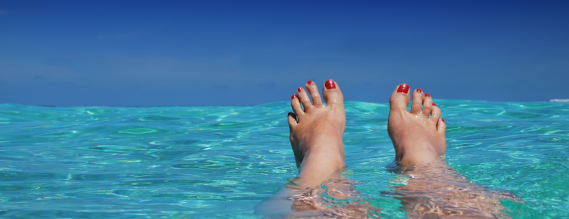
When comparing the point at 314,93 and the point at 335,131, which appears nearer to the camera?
the point at 335,131

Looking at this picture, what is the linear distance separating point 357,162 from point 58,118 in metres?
4.53

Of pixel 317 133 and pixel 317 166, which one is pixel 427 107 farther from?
pixel 317 166

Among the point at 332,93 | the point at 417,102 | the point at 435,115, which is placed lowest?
the point at 435,115

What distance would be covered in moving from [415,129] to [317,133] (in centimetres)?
67

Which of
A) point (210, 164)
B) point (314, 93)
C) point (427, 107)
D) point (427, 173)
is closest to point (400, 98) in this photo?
point (427, 107)

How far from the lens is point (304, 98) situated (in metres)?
3.10

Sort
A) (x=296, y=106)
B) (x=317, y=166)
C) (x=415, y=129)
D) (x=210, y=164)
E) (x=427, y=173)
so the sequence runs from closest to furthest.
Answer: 1. (x=427, y=173)
2. (x=317, y=166)
3. (x=210, y=164)
4. (x=415, y=129)
5. (x=296, y=106)

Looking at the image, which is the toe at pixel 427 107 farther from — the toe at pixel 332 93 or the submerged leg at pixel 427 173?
the toe at pixel 332 93

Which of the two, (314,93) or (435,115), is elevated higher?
(314,93)

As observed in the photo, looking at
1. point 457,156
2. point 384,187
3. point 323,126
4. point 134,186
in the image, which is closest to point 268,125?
point 323,126

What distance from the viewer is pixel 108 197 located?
5.59ft

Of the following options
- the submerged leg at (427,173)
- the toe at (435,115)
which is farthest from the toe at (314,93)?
the toe at (435,115)

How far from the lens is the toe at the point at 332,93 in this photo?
9.92ft

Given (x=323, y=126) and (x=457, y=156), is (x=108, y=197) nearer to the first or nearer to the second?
(x=323, y=126)
